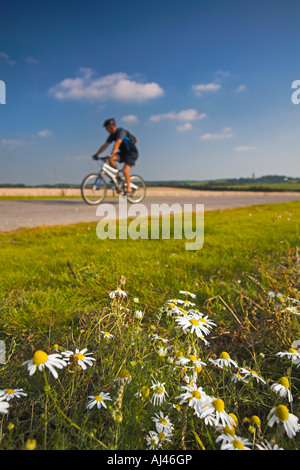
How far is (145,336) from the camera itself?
79.2 inches

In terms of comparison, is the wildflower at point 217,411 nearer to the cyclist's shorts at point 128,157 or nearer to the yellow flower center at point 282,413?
the yellow flower center at point 282,413

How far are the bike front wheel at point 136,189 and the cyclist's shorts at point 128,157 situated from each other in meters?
1.14

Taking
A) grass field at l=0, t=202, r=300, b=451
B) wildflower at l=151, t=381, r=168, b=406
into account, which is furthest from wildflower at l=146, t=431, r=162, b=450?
wildflower at l=151, t=381, r=168, b=406

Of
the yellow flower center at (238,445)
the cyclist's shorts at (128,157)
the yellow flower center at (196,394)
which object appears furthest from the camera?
the cyclist's shorts at (128,157)

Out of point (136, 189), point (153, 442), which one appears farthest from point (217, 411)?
point (136, 189)

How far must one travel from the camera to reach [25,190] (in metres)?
29.7

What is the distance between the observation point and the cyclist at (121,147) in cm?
1104

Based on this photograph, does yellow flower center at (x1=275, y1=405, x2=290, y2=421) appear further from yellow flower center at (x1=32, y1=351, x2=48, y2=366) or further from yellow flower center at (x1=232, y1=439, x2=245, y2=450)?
yellow flower center at (x1=32, y1=351, x2=48, y2=366)

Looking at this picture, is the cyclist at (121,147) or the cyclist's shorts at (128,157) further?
the cyclist's shorts at (128,157)

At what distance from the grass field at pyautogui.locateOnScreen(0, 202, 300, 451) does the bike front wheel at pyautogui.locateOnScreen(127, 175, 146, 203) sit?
722 cm

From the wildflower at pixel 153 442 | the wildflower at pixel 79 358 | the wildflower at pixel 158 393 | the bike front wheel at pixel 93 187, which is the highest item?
the bike front wheel at pixel 93 187

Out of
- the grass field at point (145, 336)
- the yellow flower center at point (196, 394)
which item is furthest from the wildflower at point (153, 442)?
the yellow flower center at point (196, 394)

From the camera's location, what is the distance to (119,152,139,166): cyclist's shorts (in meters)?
11.8

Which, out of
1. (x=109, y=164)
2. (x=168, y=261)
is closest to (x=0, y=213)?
(x=109, y=164)
